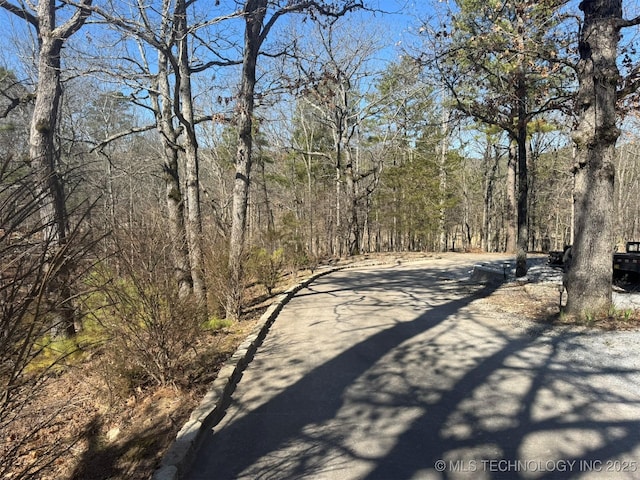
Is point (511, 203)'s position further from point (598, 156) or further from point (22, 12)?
point (22, 12)

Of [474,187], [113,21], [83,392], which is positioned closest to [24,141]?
[113,21]

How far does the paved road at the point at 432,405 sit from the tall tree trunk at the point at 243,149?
133 cm

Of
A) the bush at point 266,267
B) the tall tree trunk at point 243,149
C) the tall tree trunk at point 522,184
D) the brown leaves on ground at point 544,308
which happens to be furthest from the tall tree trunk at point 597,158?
the bush at point 266,267

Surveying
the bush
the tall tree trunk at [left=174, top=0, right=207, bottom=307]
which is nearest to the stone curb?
the tall tree trunk at [left=174, top=0, right=207, bottom=307]

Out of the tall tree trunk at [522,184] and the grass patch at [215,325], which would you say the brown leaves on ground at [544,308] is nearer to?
the tall tree trunk at [522,184]

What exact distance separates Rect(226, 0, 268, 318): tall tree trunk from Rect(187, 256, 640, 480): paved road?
1326 millimetres

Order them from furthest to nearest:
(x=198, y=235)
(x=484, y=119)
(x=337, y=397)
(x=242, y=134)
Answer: (x=484, y=119), (x=242, y=134), (x=198, y=235), (x=337, y=397)

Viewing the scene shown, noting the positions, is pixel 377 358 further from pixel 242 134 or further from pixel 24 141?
pixel 24 141

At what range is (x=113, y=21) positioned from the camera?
20.5 ft

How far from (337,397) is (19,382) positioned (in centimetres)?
282

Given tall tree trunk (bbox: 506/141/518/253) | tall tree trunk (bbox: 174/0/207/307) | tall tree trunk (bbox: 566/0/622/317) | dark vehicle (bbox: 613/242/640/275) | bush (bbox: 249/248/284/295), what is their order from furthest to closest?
tall tree trunk (bbox: 506/141/518/253) < bush (bbox: 249/248/284/295) < dark vehicle (bbox: 613/242/640/275) < tall tree trunk (bbox: 174/0/207/307) < tall tree trunk (bbox: 566/0/622/317)

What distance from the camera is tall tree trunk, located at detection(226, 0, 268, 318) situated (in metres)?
7.53

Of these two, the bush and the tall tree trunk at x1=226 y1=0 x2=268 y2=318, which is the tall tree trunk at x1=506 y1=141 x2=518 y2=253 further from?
the tall tree trunk at x1=226 y1=0 x2=268 y2=318

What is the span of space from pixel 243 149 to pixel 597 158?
6332 millimetres
